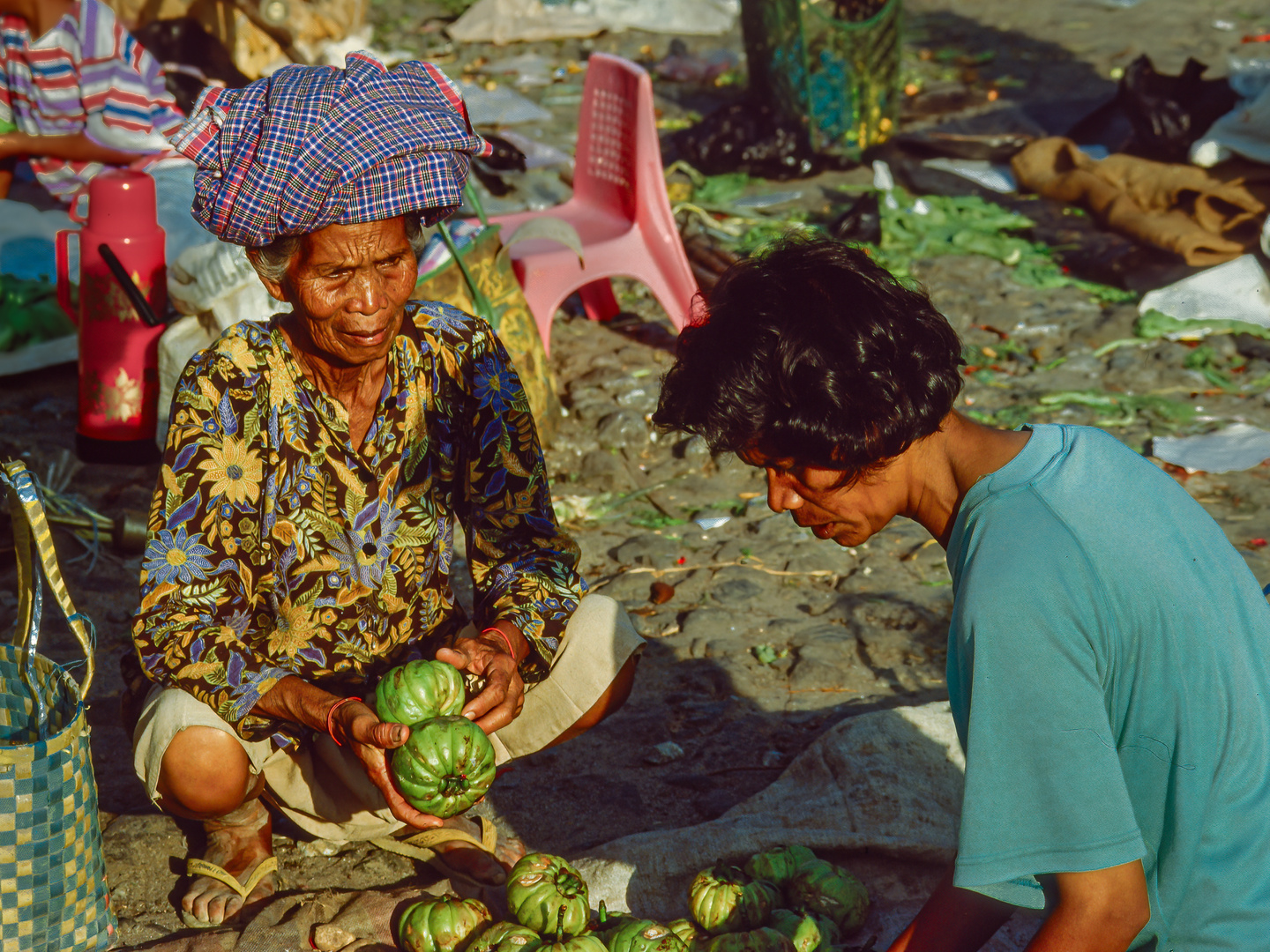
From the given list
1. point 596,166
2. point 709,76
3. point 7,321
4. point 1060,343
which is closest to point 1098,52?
point 709,76

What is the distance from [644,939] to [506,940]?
261mm

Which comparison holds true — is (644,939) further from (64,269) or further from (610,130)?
(610,130)

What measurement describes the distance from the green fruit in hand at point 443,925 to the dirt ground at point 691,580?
42 centimetres

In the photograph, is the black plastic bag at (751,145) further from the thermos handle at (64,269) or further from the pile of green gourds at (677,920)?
the pile of green gourds at (677,920)

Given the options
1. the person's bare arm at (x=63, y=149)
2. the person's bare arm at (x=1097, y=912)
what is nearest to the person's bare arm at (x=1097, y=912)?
the person's bare arm at (x=1097, y=912)

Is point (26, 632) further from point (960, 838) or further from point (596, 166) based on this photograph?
point (596, 166)

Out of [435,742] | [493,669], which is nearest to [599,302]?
[493,669]

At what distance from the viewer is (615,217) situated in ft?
18.5

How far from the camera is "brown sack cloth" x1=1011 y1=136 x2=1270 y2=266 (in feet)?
19.2

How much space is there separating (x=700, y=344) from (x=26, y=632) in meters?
1.49

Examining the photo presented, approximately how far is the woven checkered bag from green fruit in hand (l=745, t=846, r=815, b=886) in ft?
4.37

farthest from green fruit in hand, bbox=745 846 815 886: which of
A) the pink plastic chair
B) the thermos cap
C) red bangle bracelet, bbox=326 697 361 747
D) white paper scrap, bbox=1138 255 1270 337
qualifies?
white paper scrap, bbox=1138 255 1270 337

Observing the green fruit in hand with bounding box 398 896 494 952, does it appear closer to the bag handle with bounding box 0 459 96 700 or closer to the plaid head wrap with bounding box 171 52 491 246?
the bag handle with bounding box 0 459 96 700

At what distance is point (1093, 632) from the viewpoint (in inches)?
59.8
